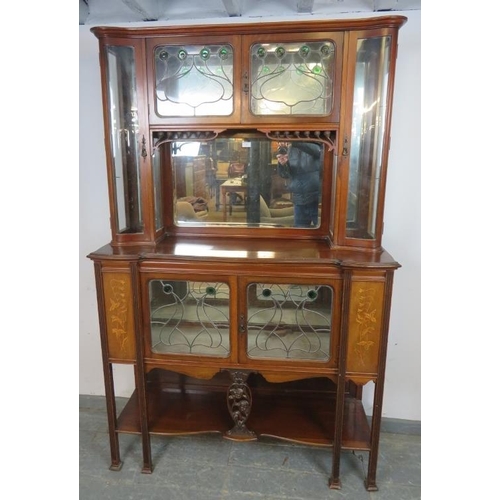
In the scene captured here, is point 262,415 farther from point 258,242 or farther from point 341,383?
point 258,242

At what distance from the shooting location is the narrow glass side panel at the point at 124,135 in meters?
1.73

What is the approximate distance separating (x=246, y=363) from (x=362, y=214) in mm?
852

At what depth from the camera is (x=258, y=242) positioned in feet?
6.35

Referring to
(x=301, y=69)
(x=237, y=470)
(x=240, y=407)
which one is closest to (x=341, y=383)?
(x=240, y=407)

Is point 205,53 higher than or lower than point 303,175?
higher

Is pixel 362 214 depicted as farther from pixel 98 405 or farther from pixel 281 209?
pixel 98 405

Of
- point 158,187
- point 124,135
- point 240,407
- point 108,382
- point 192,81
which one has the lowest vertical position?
point 240,407

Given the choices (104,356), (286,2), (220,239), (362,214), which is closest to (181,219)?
(220,239)

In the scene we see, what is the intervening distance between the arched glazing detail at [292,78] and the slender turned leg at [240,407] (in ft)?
4.09

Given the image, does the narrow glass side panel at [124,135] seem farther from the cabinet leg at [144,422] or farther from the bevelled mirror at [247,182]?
the cabinet leg at [144,422]

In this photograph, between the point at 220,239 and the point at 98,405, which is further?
the point at 98,405

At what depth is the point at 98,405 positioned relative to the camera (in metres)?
2.38

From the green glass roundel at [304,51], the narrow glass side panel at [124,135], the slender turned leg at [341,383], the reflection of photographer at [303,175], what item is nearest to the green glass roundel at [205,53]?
the narrow glass side panel at [124,135]

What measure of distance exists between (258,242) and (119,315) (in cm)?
74
